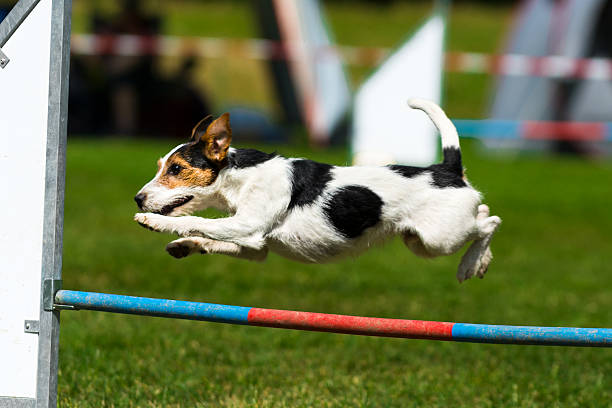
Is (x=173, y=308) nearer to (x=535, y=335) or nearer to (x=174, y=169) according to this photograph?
(x=174, y=169)

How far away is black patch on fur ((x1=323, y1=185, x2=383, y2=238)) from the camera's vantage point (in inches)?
85.8

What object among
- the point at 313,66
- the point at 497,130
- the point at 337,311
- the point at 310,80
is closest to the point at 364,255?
the point at 337,311

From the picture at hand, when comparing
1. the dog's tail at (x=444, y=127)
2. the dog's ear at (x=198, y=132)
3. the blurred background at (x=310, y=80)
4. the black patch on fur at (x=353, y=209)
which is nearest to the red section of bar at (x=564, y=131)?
the blurred background at (x=310, y=80)

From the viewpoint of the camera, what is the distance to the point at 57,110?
8.81 feet

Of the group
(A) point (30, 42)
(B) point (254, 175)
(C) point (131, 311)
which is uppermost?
(A) point (30, 42)

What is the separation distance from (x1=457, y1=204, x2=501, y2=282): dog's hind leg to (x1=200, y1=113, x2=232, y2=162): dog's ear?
0.66 m

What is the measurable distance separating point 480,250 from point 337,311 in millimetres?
3431

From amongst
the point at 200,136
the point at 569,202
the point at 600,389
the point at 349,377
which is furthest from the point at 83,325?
the point at 569,202

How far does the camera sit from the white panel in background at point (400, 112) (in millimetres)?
6796

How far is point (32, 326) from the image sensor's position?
2.74 meters

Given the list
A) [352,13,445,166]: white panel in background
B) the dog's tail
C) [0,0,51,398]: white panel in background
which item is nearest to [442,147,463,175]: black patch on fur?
the dog's tail

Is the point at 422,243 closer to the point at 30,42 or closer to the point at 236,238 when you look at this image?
the point at 236,238

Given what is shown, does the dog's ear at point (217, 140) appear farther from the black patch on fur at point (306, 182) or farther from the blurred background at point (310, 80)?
the blurred background at point (310, 80)

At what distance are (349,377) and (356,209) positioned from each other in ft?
7.19
